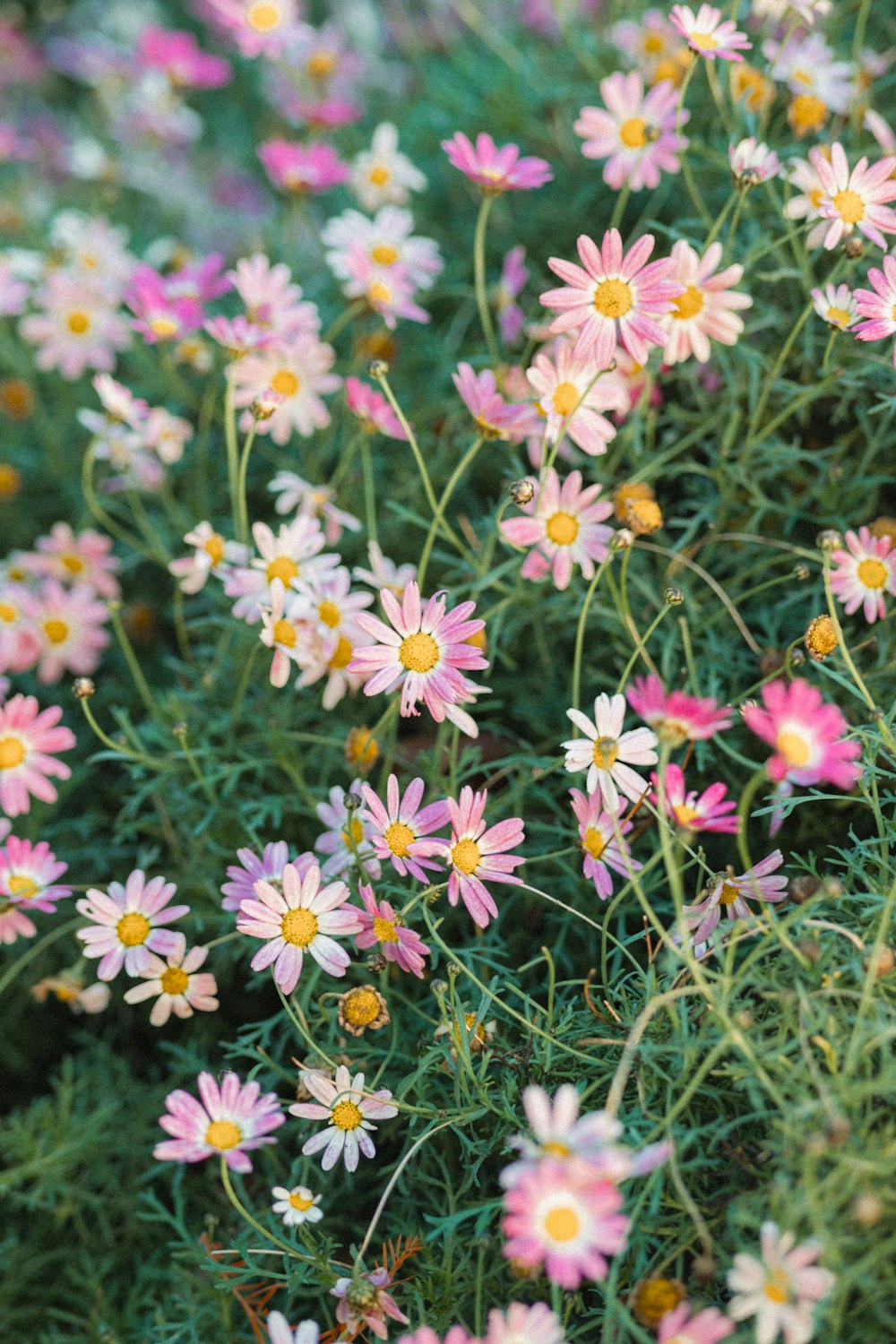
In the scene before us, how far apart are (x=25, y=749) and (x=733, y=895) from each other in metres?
0.84

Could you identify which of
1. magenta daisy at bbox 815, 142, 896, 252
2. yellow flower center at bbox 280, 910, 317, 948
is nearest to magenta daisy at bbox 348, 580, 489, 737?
yellow flower center at bbox 280, 910, 317, 948

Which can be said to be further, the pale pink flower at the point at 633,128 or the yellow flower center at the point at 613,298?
the pale pink flower at the point at 633,128

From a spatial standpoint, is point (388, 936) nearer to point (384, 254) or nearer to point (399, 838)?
point (399, 838)

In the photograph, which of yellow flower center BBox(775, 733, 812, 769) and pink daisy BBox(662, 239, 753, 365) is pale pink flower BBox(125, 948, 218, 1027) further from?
pink daisy BBox(662, 239, 753, 365)

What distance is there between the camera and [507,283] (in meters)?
1.58

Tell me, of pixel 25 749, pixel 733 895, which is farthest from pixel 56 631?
A: pixel 733 895

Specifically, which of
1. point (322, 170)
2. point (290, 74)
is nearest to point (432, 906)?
point (322, 170)

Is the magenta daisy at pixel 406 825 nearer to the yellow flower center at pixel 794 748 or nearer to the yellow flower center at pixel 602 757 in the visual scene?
the yellow flower center at pixel 602 757

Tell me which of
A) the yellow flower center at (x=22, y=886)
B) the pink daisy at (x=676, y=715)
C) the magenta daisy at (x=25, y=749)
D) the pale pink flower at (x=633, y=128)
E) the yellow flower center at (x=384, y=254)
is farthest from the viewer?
the yellow flower center at (x=384, y=254)

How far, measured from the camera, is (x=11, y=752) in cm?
139

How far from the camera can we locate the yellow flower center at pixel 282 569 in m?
1.33

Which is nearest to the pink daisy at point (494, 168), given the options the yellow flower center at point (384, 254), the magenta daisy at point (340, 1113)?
the yellow flower center at point (384, 254)

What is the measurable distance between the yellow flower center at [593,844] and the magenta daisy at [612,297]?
0.48 meters

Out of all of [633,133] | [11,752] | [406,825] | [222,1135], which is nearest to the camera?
[222,1135]
